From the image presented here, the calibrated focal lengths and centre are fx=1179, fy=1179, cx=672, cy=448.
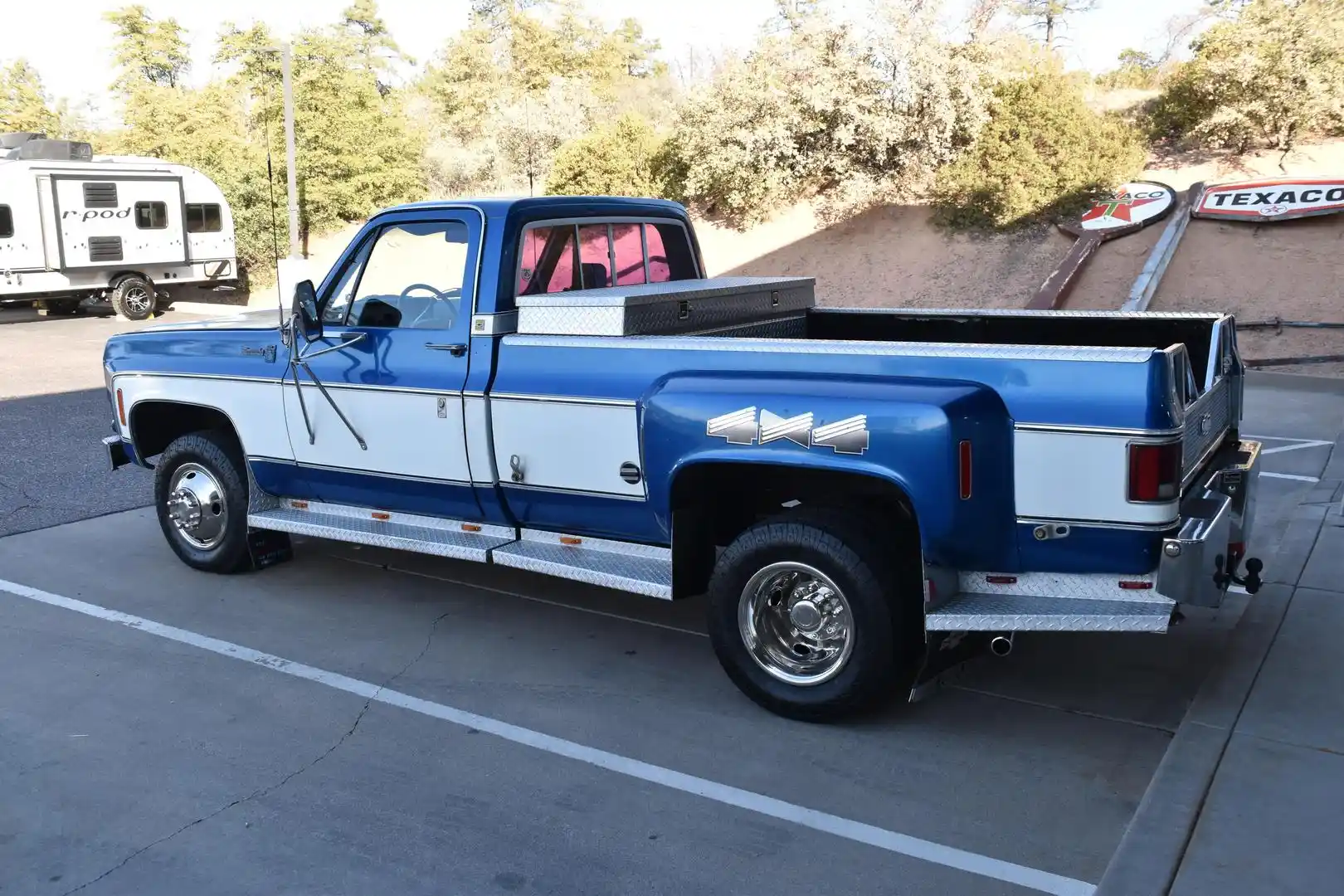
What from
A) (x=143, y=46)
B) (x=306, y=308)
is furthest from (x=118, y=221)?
(x=143, y=46)

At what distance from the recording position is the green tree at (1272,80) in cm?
1883

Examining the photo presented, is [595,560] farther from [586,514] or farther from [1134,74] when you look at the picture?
[1134,74]

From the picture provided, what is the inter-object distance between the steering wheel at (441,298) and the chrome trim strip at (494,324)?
138 mm

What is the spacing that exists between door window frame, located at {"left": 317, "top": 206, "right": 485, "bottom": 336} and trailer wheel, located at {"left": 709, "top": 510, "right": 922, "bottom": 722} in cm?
177

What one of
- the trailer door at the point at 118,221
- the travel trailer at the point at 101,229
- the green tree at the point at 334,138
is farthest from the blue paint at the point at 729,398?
the green tree at the point at 334,138

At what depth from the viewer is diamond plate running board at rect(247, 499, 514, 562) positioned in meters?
5.57

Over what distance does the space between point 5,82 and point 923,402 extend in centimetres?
5652

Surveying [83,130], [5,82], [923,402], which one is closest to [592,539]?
[923,402]

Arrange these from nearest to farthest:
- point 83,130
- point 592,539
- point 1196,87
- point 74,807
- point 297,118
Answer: point 74,807, point 592,539, point 1196,87, point 297,118, point 83,130

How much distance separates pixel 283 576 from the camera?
6719 millimetres

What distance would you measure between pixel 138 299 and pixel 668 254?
1842 cm

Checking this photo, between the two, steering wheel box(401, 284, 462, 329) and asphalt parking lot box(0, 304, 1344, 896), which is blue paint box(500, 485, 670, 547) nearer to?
asphalt parking lot box(0, 304, 1344, 896)

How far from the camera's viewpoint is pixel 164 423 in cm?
703

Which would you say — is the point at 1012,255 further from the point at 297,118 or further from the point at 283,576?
the point at 297,118
